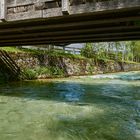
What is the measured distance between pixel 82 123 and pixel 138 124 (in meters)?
1.51

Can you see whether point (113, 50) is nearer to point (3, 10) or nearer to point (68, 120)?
point (3, 10)

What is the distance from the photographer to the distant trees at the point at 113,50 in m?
40.4

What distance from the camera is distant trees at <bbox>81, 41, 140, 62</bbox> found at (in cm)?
4038

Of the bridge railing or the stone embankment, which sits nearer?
the bridge railing

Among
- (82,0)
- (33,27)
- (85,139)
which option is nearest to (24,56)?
(33,27)

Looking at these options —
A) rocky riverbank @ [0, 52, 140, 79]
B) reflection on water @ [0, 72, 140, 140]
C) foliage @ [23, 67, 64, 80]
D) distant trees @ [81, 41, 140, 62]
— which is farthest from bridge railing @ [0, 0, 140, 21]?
distant trees @ [81, 41, 140, 62]

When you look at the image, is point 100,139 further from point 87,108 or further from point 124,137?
point 87,108

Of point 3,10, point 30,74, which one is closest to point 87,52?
point 30,74

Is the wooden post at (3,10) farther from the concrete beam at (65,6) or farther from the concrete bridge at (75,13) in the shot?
the concrete beam at (65,6)

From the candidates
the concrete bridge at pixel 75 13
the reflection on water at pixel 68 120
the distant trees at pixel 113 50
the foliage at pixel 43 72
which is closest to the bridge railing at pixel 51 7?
the concrete bridge at pixel 75 13

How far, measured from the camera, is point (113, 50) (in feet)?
181

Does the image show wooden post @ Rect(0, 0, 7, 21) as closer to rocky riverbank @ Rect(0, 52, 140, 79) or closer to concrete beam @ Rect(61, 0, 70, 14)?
concrete beam @ Rect(61, 0, 70, 14)

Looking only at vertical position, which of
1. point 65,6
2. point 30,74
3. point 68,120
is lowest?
point 68,120

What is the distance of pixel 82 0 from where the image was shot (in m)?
8.39
